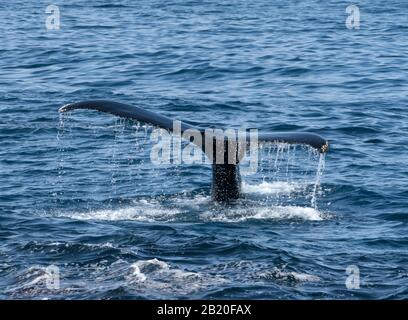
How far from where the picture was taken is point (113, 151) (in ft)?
67.1

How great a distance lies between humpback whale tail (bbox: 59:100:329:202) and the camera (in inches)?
553

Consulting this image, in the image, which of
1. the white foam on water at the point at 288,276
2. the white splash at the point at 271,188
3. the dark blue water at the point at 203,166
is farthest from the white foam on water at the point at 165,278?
the white splash at the point at 271,188

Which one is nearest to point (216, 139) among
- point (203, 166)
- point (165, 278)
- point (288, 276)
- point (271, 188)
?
point (271, 188)

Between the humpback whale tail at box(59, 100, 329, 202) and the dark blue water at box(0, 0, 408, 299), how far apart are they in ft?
1.04

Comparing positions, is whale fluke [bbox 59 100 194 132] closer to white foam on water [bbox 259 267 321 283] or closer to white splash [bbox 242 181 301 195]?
white splash [bbox 242 181 301 195]

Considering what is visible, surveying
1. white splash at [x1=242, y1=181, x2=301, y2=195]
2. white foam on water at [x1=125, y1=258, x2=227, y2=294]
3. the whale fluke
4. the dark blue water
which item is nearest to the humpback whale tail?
the whale fluke

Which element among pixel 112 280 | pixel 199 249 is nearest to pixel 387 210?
pixel 199 249

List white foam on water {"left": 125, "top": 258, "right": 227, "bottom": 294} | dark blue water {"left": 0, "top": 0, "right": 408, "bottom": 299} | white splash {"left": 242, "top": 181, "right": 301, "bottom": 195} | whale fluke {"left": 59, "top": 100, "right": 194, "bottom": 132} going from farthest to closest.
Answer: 1. white splash {"left": 242, "top": 181, "right": 301, "bottom": 195}
2. whale fluke {"left": 59, "top": 100, "right": 194, "bottom": 132}
3. dark blue water {"left": 0, "top": 0, "right": 408, "bottom": 299}
4. white foam on water {"left": 125, "top": 258, "right": 227, "bottom": 294}

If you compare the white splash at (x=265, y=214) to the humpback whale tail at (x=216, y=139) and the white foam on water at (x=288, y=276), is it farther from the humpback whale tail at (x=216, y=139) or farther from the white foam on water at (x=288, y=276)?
the white foam on water at (x=288, y=276)

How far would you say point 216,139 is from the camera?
49.2 ft

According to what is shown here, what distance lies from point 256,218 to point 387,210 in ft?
7.85

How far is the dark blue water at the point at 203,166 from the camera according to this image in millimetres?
12820

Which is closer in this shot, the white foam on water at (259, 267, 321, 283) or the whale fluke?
the white foam on water at (259, 267, 321, 283)
